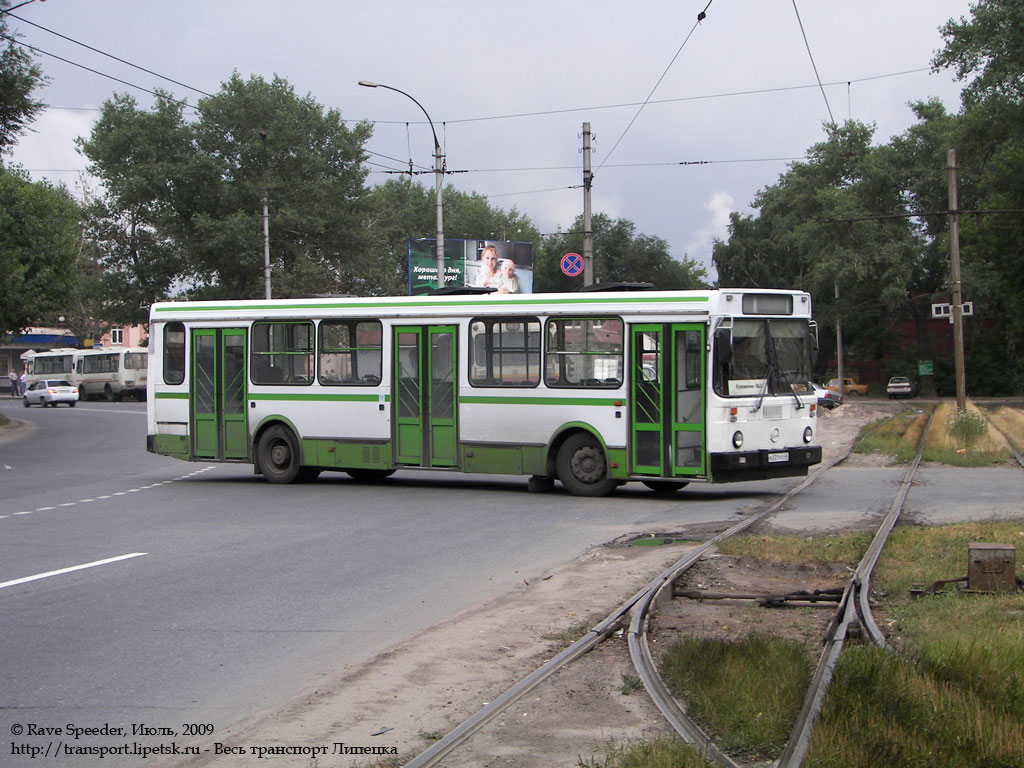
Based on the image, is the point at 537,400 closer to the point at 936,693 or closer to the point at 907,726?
the point at 936,693

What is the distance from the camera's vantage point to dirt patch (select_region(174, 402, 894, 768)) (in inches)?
206

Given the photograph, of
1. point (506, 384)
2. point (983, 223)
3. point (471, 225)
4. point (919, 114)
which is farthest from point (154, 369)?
point (471, 225)

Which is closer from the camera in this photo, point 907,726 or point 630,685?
point 907,726

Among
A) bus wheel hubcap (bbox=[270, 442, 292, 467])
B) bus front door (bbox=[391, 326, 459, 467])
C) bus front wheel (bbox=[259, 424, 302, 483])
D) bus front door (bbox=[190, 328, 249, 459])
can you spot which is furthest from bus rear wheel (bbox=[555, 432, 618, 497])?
bus front door (bbox=[190, 328, 249, 459])

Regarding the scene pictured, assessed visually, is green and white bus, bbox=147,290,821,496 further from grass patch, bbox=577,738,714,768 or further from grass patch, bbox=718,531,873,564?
grass patch, bbox=577,738,714,768

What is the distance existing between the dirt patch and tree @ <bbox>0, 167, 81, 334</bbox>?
101ft

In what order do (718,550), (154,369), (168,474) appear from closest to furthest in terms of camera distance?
(718,550) → (154,369) → (168,474)

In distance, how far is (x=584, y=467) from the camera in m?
16.7

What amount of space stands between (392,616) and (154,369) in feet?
42.8

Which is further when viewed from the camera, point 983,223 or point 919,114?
point 919,114

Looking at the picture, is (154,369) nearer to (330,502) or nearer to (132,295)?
(330,502)

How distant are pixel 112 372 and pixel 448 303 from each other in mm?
54596

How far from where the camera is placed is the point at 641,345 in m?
16.2

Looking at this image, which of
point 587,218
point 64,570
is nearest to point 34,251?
point 587,218
